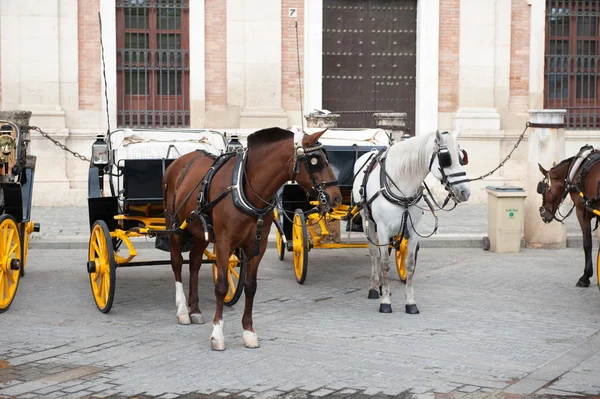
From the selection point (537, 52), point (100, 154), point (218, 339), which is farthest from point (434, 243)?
point (537, 52)

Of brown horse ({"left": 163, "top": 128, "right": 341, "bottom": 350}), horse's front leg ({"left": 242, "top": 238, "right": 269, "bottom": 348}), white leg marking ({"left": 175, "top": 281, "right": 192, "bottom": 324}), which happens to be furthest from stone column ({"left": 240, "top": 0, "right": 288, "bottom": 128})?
horse's front leg ({"left": 242, "top": 238, "right": 269, "bottom": 348})

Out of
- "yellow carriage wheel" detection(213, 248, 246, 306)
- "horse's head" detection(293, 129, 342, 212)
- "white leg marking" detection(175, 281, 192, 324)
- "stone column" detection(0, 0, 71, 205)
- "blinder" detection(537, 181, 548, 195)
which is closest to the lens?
"horse's head" detection(293, 129, 342, 212)

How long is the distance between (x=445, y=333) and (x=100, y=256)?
3.33 m

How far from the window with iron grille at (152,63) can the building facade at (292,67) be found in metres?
0.02

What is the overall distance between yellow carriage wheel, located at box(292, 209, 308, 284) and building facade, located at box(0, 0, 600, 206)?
7919 millimetres

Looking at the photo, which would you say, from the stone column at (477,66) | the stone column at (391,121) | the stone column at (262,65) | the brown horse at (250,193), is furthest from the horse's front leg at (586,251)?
the stone column at (262,65)

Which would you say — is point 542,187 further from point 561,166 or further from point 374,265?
point 374,265

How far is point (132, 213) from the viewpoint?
32.3 ft

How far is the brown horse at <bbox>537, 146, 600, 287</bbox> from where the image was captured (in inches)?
417

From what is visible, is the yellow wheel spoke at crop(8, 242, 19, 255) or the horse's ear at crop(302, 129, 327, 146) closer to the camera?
the horse's ear at crop(302, 129, 327, 146)

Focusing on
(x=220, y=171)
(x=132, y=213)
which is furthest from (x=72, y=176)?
(x=220, y=171)

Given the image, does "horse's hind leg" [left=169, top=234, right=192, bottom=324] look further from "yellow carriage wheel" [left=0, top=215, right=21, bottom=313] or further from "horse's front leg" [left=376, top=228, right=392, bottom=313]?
"horse's front leg" [left=376, top=228, right=392, bottom=313]

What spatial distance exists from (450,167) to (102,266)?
337cm

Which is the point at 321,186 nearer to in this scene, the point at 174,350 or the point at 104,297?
the point at 174,350
